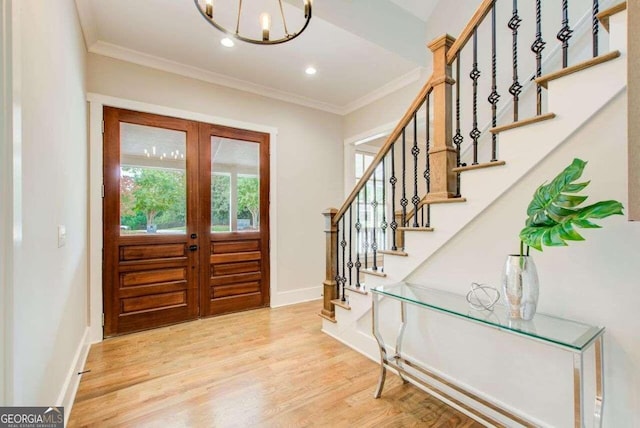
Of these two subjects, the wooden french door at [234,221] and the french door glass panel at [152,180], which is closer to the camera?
the french door glass panel at [152,180]

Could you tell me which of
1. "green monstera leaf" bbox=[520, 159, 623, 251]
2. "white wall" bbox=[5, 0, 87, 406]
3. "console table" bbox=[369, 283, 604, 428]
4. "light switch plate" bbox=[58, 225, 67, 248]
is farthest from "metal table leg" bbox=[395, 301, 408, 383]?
"light switch plate" bbox=[58, 225, 67, 248]

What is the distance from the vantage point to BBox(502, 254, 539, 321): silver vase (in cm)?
136

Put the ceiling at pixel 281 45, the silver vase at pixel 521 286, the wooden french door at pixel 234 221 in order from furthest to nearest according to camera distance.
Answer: the wooden french door at pixel 234 221 → the ceiling at pixel 281 45 → the silver vase at pixel 521 286

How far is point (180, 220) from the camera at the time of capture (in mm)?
3371

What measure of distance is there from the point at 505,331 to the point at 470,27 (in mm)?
1755

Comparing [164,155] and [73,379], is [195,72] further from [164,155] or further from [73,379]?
[73,379]

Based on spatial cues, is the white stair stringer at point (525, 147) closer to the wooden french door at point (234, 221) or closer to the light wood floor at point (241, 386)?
the light wood floor at point (241, 386)

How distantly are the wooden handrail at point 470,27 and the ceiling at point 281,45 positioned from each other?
3.88ft

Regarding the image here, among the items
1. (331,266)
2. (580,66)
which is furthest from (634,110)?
(331,266)

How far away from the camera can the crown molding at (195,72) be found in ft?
9.80

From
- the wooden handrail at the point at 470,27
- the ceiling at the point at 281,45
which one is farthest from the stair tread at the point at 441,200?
the ceiling at the point at 281,45

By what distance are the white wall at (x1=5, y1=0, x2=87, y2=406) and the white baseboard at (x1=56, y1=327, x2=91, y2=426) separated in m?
0.03

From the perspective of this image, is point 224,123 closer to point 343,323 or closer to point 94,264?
point 94,264

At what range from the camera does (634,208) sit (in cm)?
67
